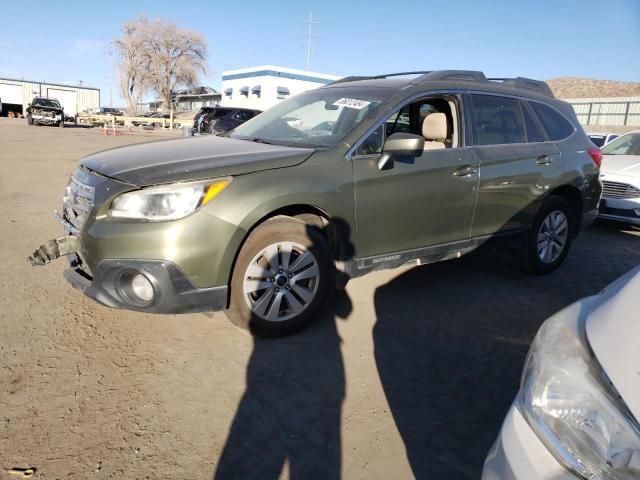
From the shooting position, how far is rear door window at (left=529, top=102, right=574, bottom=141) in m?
4.71

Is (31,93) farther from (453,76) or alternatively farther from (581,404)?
(581,404)

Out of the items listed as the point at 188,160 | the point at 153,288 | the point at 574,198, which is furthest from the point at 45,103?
the point at 574,198

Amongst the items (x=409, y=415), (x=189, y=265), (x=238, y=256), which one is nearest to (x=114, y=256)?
(x=189, y=265)

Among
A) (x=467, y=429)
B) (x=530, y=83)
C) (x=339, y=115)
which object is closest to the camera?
(x=467, y=429)

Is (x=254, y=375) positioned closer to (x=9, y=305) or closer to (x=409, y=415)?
(x=409, y=415)

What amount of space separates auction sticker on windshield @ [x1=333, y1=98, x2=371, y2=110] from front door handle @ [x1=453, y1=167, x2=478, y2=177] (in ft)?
3.02

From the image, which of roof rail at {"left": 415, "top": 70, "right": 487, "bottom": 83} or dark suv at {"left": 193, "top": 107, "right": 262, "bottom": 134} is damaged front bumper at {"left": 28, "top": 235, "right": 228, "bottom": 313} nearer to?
roof rail at {"left": 415, "top": 70, "right": 487, "bottom": 83}

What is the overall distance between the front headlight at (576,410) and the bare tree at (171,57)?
63.2 metres

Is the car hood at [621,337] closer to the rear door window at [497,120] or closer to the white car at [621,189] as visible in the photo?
the rear door window at [497,120]

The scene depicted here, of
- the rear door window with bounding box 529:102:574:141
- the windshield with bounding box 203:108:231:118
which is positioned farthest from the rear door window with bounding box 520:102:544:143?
the windshield with bounding box 203:108:231:118

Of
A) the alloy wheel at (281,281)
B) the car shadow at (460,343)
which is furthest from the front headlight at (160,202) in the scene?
the car shadow at (460,343)

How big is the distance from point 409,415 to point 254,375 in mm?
921

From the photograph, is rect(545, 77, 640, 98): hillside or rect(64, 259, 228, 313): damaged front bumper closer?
rect(64, 259, 228, 313): damaged front bumper

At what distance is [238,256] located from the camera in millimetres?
2961
